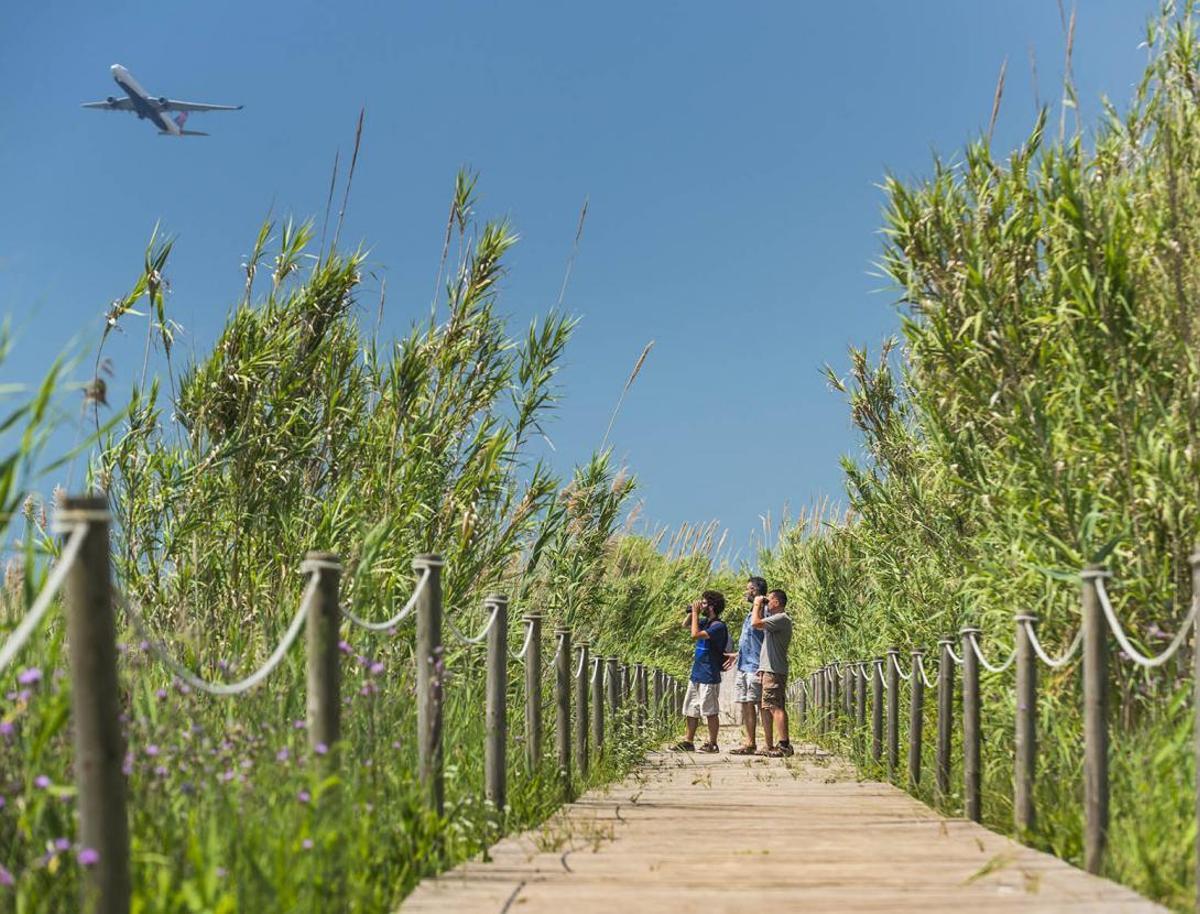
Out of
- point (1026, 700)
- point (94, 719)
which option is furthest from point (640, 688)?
point (94, 719)

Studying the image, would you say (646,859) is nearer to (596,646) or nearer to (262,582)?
(262,582)

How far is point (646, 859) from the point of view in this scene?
207 inches

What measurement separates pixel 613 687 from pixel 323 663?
310 inches

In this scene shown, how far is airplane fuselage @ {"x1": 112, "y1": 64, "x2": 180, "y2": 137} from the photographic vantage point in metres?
45.4

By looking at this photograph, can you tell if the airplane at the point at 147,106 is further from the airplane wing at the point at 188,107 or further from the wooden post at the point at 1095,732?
the wooden post at the point at 1095,732

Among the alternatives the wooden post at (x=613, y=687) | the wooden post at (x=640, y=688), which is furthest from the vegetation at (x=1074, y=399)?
the wooden post at (x=640, y=688)

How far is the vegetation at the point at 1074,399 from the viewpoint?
20.3 feet

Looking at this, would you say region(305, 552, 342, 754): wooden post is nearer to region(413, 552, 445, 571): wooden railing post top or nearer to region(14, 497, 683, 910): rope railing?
region(14, 497, 683, 910): rope railing

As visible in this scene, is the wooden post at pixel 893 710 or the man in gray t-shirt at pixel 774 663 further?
the man in gray t-shirt at pixel 774 663

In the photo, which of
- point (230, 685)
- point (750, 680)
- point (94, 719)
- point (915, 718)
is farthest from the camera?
point (750, 680)

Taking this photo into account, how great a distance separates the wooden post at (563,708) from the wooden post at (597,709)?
1877 mm

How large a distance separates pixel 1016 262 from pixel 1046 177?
595 millimetres

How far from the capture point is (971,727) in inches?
273

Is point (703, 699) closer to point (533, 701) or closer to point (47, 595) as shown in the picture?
point (533, 701)
